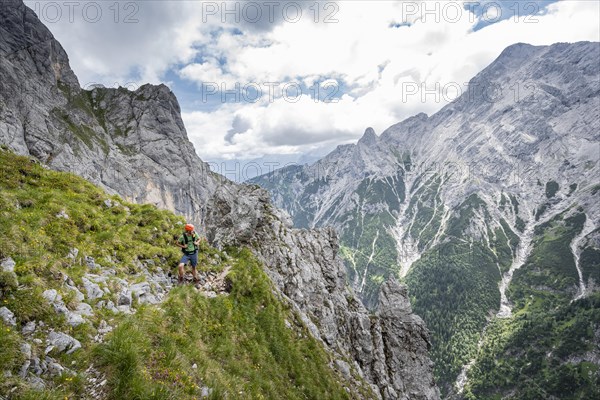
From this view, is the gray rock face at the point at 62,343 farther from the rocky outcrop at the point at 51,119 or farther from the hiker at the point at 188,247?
the rocky outcrop at the point at 51,119

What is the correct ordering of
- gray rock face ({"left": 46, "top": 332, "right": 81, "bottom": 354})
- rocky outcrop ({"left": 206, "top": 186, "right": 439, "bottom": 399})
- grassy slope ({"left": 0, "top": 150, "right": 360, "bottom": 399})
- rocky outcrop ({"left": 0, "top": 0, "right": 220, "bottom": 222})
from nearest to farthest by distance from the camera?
gray rock face ({"left": 46, "top": 332, "right": 81, "bottom": 354}), grassy slope ({"left": 0, "top": 150, "right": 360, "bottom": 399}), rocky outcrop ({"left": 206, "top": 186, "right": 439, "bottom": 399}), rocky outcrop ({"left": 0, "top": 0, "right": 220, "bottom": 222})

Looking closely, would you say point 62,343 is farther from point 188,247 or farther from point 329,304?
point 329,304

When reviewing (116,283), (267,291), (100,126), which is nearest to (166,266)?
(116,283)

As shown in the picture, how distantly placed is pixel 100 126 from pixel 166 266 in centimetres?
21942

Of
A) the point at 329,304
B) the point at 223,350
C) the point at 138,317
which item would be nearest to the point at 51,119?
the point at 329,304

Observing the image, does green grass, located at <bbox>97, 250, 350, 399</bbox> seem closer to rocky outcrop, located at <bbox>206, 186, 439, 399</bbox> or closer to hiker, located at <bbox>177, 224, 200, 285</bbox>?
hiker, located at <bbox>177, 224, 200, 285</bbox>

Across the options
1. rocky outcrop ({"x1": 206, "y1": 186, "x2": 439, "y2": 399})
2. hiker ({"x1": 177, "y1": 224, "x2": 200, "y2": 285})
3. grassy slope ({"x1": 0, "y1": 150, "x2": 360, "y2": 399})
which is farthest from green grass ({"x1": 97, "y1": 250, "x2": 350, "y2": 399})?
rocky outcrop ({"x1": 206, "y1": 186, "x2": 439, "y2": 399})

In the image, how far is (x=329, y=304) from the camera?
1674 inches

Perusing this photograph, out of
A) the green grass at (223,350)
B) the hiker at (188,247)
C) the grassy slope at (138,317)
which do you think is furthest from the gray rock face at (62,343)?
the hiker at (188,247)

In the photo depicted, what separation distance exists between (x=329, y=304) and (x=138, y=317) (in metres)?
32.4

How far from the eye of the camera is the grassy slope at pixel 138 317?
1006 centimetres

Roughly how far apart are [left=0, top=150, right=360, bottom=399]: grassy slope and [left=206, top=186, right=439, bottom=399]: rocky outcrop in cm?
690

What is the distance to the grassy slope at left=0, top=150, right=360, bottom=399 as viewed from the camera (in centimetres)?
1006

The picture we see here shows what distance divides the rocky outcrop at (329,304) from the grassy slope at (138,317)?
6899 millimetres
